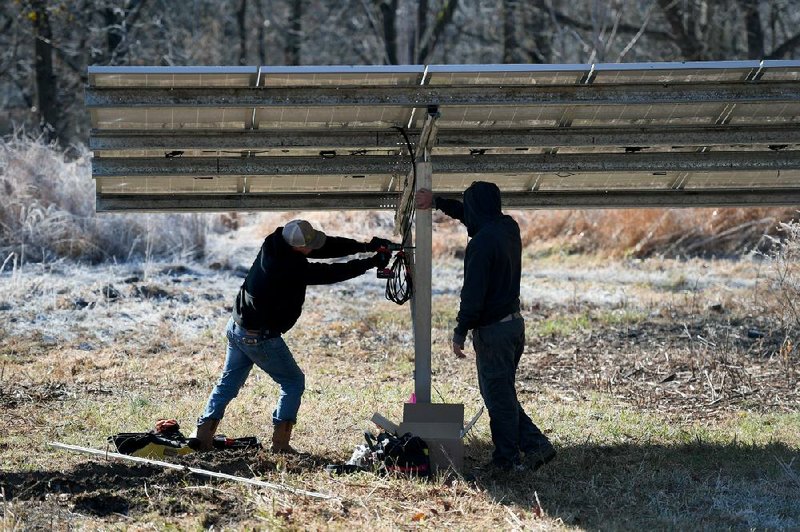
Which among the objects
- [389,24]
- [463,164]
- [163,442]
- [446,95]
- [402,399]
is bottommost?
[402,399]

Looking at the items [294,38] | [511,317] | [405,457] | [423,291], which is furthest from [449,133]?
[294,38]

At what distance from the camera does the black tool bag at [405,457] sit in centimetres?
791

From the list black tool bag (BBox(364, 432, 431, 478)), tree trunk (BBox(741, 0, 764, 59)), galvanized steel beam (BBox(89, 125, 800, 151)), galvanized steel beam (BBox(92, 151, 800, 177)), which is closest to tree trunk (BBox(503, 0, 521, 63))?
tree trunk (BBox(741, 0, 764, 59))

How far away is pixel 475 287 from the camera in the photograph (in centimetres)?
790

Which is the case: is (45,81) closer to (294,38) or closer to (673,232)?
(294,38)

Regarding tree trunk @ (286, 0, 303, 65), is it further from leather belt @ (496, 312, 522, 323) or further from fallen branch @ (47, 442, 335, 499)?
leather belt @ (496, 312, 522, 323)

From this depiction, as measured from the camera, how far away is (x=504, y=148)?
350 inches

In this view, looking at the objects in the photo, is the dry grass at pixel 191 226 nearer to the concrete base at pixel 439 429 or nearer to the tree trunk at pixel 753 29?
the tree trunk at pixel 753 29

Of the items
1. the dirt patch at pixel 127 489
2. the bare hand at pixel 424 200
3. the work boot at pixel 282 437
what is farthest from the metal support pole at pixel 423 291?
the dirt patch at pixel 127 489

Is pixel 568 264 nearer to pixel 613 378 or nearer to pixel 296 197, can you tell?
pixel 613 378

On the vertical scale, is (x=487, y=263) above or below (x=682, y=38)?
below

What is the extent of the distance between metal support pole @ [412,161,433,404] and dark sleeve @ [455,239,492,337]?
36 cm

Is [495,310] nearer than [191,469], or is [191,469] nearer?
[191,469]

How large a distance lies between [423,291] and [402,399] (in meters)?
2.65
